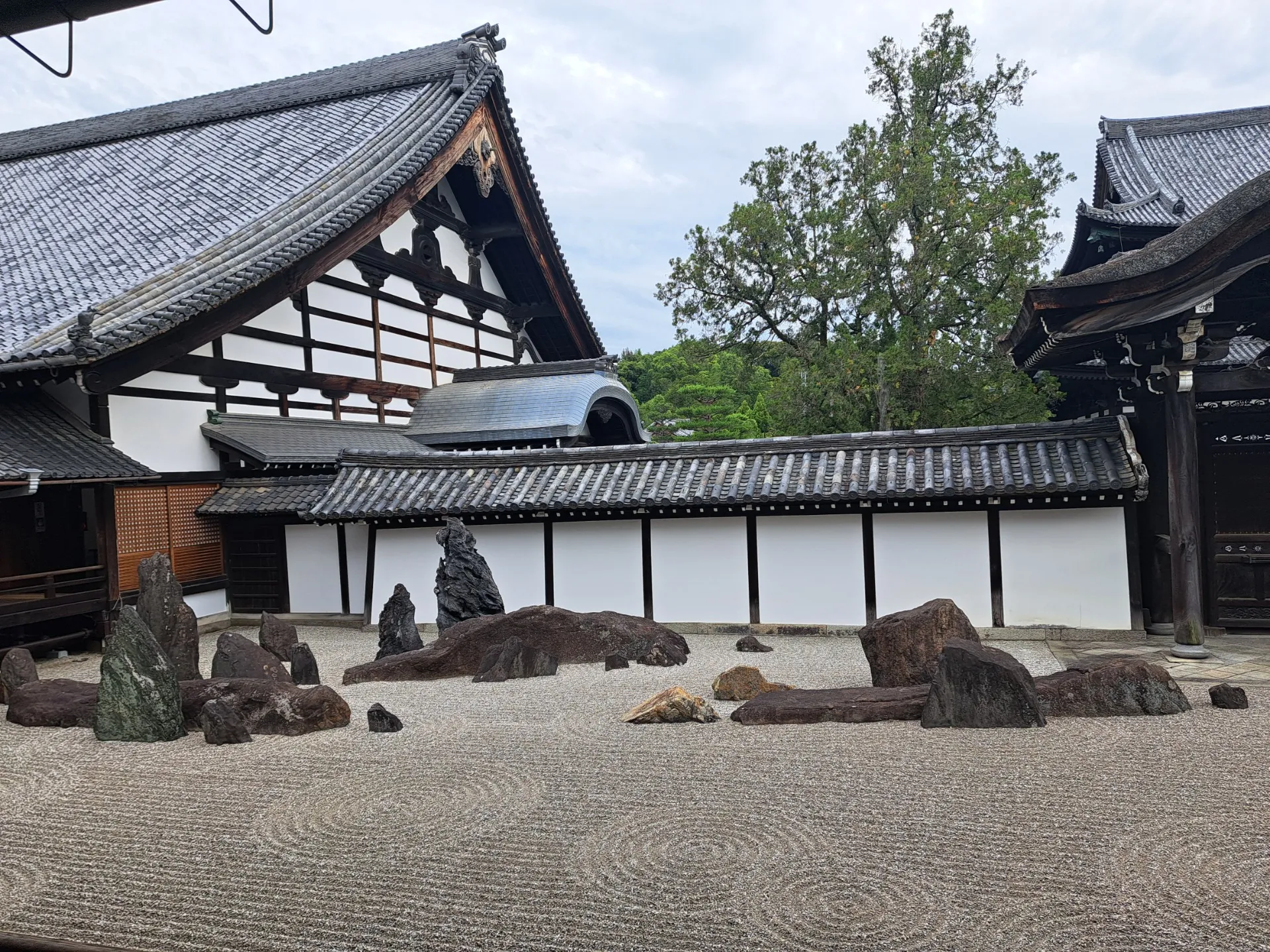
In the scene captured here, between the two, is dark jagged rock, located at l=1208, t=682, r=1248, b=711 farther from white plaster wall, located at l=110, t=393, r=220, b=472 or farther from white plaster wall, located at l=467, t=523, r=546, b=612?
white plaster wall, located at l=110, t=393, r=220, b=472

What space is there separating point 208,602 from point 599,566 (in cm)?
647

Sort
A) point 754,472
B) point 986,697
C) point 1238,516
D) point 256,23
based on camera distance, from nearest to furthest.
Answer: point 256,23, point 986,697, point 1238,516, point 754,472

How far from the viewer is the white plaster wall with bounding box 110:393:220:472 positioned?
11867mm

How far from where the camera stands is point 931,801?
4.89 m

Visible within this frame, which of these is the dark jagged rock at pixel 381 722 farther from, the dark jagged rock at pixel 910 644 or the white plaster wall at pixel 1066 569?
the white plaster wall at pixel 1066 569

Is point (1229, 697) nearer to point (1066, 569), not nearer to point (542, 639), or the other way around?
point (1066, 569)

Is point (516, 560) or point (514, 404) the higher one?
point (514, 404)

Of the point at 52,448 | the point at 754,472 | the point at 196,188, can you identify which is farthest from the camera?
the point at 196,188

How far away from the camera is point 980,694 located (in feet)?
20.9

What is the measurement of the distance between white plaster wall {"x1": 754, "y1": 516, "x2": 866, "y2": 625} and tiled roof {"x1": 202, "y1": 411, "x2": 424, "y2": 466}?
21.4 feet

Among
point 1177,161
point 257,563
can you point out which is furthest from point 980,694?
point 1177,161

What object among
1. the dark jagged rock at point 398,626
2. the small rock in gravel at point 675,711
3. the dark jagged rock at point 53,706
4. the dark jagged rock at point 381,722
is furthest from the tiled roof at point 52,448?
the small rock in gravel at point 675,711

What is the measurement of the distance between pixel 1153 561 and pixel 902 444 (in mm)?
3224

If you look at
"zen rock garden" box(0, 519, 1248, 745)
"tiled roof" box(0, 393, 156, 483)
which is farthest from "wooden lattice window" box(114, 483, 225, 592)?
"zen rock garden" box(0, 519, 1248, 745)
